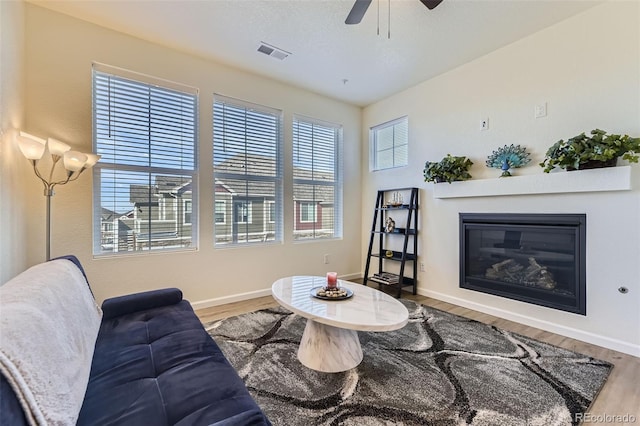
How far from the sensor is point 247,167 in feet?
11.7

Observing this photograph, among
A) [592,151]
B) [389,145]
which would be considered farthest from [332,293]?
[389,145]

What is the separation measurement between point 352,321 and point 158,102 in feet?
9.67

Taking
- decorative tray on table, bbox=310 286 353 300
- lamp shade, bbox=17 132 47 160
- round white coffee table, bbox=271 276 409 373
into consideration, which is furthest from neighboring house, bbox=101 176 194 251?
decorative tray on table, bbox=310 286 353 300

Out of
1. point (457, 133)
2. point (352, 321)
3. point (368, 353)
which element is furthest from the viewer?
point (457, 133)

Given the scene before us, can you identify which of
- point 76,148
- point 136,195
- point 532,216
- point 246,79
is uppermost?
point 246,79

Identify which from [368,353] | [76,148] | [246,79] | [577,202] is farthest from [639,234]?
[76,148]

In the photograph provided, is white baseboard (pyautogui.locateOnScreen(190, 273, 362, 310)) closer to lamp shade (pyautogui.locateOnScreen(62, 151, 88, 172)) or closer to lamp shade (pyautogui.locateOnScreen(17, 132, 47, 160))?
lamp shade (pyautogui.locateOnScreen(62, 151, 88, 172))

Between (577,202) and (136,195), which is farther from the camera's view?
(136,195)

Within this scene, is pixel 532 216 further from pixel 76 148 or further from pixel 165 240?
pixel 76 148

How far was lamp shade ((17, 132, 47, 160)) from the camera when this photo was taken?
1998 millimetres

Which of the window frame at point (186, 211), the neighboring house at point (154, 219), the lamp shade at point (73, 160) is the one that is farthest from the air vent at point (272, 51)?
the lamp shade at point (73, 160)

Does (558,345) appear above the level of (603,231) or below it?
below

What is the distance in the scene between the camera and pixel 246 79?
3514mm

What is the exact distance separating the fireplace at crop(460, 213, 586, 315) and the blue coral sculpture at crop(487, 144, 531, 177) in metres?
0.50
